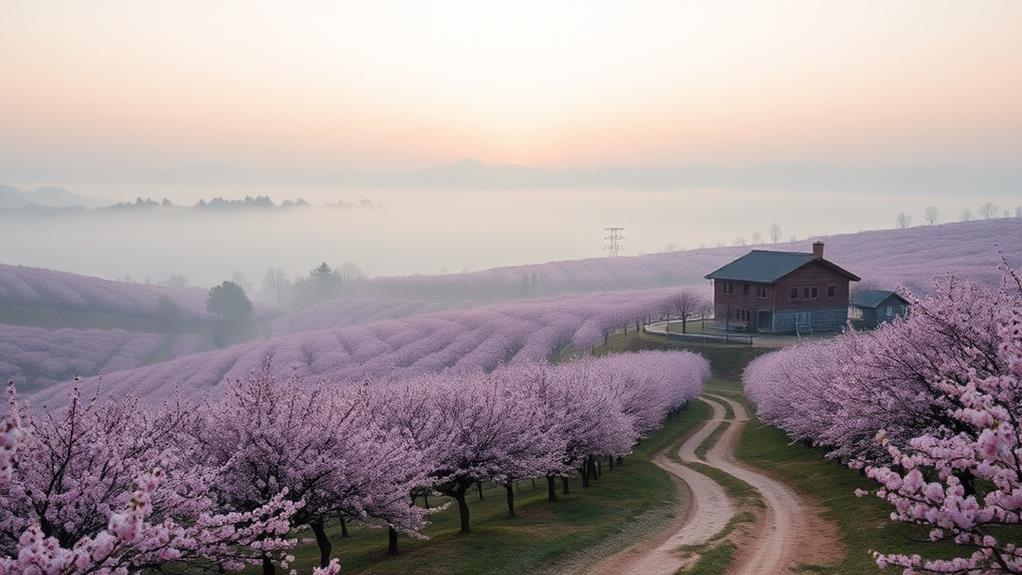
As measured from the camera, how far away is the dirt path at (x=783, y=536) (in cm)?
3462

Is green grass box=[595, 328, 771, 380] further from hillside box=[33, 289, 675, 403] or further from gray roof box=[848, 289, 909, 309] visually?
gray roof box=[848, 289, 909, 309]

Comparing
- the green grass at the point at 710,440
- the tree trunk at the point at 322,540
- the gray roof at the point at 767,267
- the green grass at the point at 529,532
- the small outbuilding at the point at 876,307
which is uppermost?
the gray roof at the point at 767,267

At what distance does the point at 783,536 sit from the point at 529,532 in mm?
13835

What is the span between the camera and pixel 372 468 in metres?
31.4

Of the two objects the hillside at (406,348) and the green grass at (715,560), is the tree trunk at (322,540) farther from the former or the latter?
the hillside at (406,348)

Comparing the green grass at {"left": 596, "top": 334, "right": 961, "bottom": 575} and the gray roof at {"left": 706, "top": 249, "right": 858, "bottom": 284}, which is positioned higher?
the gray roof at {"left": 706, "top": 249, "right": 858, "bottom": 284}

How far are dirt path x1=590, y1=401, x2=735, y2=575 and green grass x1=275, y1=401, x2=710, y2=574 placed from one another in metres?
1.15

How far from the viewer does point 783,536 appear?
129 feet

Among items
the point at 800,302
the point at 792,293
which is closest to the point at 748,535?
the point at 792,293

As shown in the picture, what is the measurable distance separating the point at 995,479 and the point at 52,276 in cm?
22132

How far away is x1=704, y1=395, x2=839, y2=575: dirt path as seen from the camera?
114ft

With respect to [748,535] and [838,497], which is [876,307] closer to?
[838,497]

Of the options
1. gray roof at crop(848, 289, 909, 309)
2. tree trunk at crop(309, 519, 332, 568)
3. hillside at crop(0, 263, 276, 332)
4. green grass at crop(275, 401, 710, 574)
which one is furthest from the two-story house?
hillside at crop(0, 263, 276, 332)

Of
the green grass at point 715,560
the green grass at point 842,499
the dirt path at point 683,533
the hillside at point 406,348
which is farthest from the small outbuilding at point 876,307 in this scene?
the green grass at point 715,560
